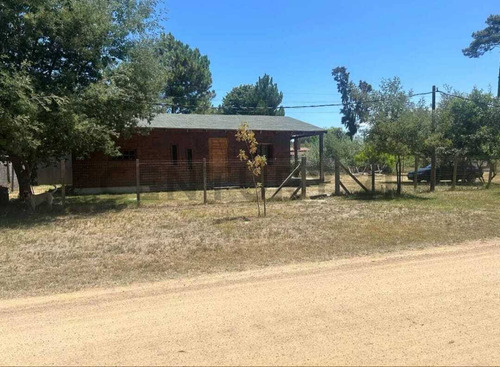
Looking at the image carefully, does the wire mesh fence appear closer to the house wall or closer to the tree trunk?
the house wall

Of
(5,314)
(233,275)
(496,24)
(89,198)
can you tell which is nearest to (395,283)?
(233,275)

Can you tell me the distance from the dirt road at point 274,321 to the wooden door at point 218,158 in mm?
13996

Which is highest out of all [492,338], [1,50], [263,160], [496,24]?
[496,24]

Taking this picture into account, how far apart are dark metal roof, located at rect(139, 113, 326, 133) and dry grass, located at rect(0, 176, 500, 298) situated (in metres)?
6.49

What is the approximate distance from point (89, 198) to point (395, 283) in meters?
13.5

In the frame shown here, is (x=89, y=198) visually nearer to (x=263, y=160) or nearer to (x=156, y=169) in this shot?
(x=156, y=169)

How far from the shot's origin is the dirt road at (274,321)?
9.96ft

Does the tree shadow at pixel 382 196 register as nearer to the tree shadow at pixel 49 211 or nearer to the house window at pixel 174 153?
the tree shadow at pixel 49 211

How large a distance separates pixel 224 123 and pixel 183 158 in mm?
3126

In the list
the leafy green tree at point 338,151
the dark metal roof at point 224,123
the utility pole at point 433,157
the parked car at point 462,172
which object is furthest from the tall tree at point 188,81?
the parked car at point 462,172

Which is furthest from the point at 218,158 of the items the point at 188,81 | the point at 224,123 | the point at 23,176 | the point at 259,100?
the point at 259,100

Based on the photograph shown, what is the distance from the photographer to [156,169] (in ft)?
59.7

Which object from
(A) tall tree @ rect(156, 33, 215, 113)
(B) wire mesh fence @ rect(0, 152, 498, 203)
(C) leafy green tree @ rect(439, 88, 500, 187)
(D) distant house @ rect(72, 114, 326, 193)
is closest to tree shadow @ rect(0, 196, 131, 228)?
(B) wire mesh fence @ rect(0, 152, 498, 203)

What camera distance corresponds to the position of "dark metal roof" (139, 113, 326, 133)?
1853 cm
